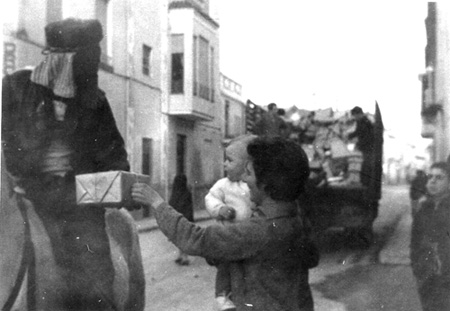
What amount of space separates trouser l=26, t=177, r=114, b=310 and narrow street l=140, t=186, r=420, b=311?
1.58ft

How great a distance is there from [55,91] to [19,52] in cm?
29

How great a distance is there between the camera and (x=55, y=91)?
10.2 ft

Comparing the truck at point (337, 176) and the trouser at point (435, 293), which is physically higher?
the truck at point (337, 176)

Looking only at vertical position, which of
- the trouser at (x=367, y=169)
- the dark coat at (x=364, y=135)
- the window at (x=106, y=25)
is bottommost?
the trouser at (x=367, y=169)

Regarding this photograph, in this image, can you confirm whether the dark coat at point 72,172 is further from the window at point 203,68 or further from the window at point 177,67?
the window at point 203,68

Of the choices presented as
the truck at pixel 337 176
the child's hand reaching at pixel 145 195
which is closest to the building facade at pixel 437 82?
the truck at pixel 337 176

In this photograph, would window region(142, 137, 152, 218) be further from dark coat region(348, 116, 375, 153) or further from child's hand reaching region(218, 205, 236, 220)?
dark coat region(348, 116, 375, 153)

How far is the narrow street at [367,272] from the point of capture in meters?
2.78

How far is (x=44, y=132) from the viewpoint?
3.13 m

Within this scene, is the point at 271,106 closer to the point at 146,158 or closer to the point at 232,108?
the point at 232,108

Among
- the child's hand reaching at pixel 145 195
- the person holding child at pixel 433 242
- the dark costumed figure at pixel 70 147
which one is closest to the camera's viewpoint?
the child's hand reaching at pixel 145 195

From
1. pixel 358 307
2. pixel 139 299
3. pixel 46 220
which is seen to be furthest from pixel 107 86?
pixel 358 307

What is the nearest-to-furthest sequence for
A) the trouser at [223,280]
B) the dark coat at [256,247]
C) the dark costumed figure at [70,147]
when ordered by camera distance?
the dark coat at [256,247], the trouser at [223,280], the dark costumed figure at [70,147]

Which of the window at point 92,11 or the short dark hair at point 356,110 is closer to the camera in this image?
the short dark hair at point 356,110
